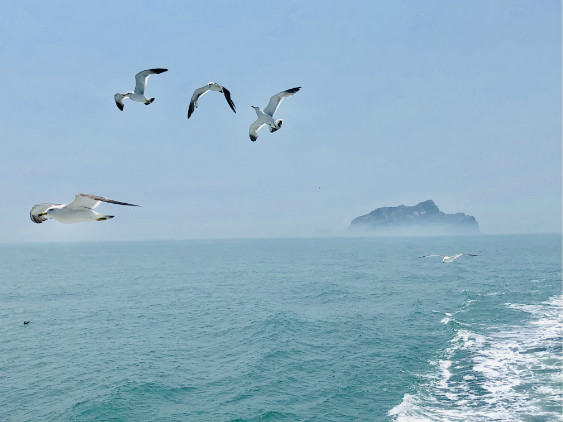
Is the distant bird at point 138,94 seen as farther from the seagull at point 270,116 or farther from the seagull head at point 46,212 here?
the seagull head at point 46,212

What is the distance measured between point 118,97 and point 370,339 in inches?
1282

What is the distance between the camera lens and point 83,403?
93.7 ft

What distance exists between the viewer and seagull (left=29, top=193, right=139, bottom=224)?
9227 millimetres

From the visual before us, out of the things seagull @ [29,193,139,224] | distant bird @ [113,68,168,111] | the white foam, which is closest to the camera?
seagull @ [29,193,139,224]

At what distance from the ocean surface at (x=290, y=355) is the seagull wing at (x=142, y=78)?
777 inches

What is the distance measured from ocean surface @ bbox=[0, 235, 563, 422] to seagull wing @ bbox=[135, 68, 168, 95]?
19745mm

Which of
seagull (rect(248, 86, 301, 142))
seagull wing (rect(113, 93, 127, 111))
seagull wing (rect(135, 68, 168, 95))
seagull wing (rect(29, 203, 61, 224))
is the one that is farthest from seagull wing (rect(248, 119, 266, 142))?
seagull wing (rect(29, 203, 61, 224))

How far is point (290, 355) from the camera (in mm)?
36781

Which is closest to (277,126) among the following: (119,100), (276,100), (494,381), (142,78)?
(276,100)

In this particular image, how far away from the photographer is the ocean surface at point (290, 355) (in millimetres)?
26922

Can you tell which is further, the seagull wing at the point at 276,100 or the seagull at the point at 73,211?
the seagull wing at the point at 276,100

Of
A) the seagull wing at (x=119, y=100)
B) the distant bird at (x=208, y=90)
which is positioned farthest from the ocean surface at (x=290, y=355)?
the seagull wing at (x=119, y=100)

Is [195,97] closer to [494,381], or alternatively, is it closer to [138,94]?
[138,94]

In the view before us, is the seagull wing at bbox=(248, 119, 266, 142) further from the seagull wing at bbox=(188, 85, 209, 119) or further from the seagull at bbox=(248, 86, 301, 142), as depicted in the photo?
the seagull wing at bbox=(188, 85, 209, 119)
